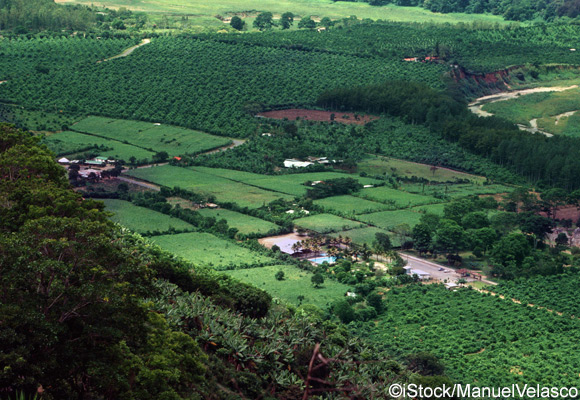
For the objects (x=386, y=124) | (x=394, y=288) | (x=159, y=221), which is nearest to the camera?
(x=394, y=288)

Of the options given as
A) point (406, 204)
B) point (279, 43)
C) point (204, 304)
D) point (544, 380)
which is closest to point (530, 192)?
point (406, 204)

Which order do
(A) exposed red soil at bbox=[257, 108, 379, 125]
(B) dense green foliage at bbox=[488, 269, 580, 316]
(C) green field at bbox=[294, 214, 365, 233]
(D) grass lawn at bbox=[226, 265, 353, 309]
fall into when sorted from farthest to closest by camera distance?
1. (A) exposed red soil at bbox=[257, 108, 379, 125]
2. (C) green field at bbox=[294, 214, 365, 233]
3. (B) dense green foliage at bbox=[488, 269, 580, 316]
4. (D) grass lawn at bbox=[226, 265, 353, 309]

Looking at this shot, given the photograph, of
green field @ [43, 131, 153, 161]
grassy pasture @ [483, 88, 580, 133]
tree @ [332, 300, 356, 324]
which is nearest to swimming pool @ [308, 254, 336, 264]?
tree @ [332, 300, 356, 324]

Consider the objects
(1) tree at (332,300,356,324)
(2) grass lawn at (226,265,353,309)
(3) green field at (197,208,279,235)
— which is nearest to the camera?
(1) tree at (332,300,356,324)

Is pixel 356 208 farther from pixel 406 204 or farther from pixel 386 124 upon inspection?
pixel 386 124

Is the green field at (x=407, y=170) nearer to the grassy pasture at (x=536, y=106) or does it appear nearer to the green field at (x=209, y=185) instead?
the green field at (x=209, y=185)

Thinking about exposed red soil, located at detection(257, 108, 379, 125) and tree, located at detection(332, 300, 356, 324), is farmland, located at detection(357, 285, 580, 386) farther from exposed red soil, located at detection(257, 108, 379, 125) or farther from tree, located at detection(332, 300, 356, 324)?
exposed red soil, located at detection(257, 108, 379, 125)
